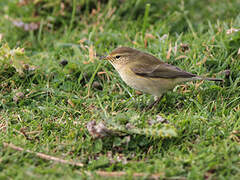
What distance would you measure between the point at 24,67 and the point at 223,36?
339cm

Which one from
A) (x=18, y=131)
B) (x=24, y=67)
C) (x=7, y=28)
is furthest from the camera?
(x=7, y=28)

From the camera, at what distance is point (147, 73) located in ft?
16.4

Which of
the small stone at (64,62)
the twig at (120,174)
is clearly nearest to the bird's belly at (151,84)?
the small stone at (64,62)

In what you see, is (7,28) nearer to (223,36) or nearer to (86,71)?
(86,71)

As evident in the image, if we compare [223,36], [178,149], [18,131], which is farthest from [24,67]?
[223,36]

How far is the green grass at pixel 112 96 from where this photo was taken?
12.0ft

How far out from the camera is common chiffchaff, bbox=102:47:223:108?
16.1ft

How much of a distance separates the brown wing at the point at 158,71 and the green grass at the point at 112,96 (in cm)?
38

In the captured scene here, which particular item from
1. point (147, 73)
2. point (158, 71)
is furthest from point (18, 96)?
point (158, 71)

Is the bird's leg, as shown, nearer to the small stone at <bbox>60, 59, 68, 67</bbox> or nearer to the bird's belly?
the bird's belly

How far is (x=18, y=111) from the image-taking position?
193 inches

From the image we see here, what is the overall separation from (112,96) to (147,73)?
66 cm

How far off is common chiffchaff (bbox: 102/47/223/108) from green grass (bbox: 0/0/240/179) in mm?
246

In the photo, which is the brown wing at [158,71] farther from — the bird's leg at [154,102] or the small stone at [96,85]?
the small stone at [96,85]
